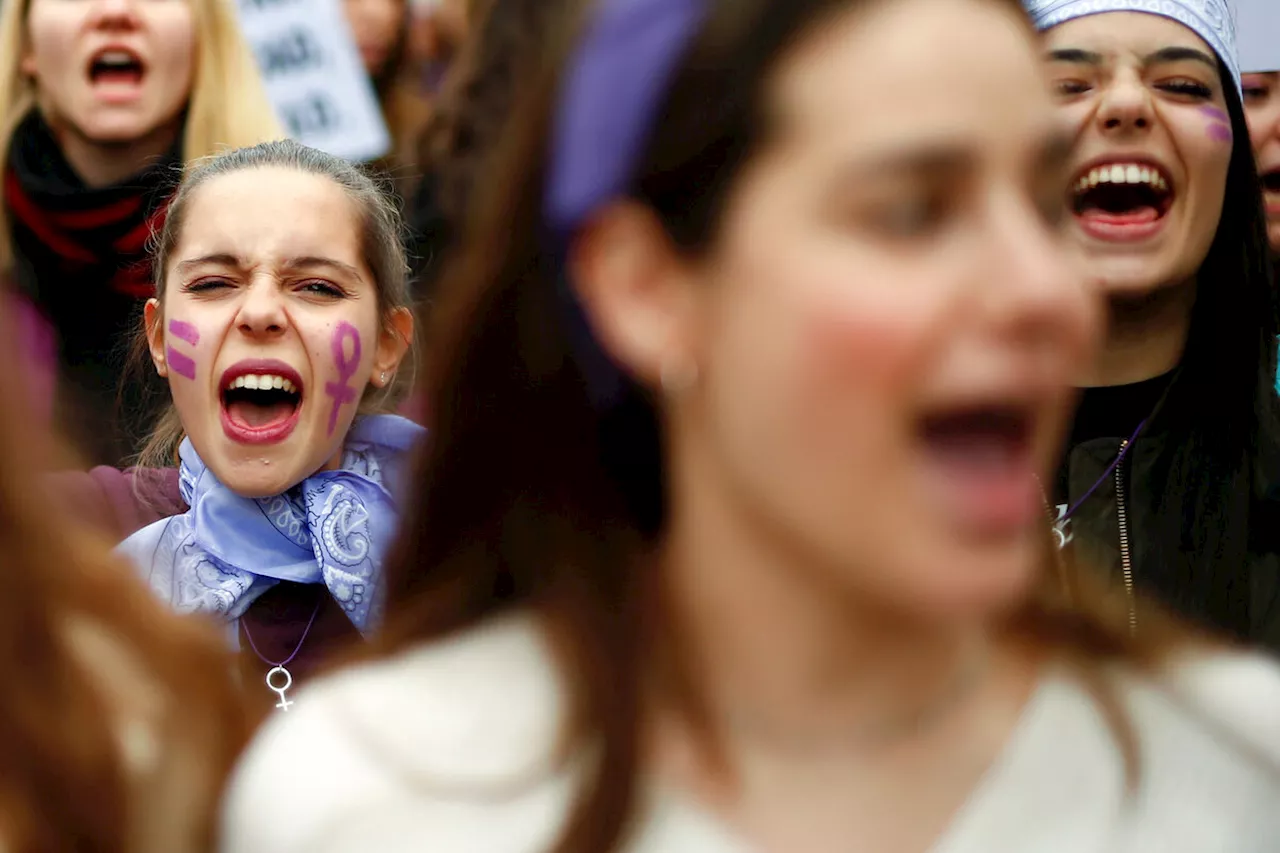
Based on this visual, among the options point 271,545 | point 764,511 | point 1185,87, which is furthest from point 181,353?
point 1185,87

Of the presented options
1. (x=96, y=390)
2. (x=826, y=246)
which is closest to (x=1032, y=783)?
(x=826, y=246)

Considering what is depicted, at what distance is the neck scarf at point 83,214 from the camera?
293 cm

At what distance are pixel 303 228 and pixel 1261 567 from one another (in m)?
1.29

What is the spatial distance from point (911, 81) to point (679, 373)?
28cm

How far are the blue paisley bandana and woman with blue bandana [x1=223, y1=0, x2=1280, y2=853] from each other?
74 centimetres

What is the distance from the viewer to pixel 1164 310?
2.20m

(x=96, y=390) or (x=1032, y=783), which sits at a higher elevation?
(x=1032, y=783)

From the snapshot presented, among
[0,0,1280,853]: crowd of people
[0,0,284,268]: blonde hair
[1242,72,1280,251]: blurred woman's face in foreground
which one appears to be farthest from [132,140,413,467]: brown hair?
[1242,72,1280,251]: blurred woman's face in foreground

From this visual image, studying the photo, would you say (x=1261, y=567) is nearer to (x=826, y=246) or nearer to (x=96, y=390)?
(x=826, y=246)

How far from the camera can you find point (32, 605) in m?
1.30

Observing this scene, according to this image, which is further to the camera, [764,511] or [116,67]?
[116,67]

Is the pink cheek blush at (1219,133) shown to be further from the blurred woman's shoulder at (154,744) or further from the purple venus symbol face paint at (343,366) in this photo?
the blurred woman's shoulder at (154,744)

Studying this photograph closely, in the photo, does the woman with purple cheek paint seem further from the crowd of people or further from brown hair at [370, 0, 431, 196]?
brown hair at [370, 0, 431, 196]

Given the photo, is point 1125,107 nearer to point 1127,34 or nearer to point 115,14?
point 1127,34
